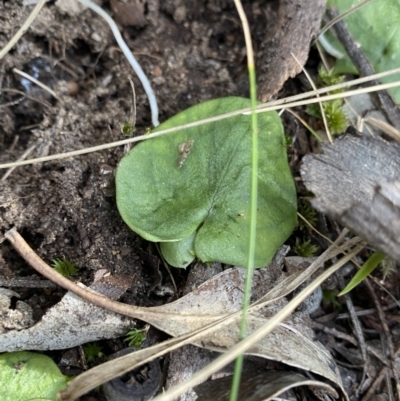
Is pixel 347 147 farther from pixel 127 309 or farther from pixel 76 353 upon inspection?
pixel 76 353

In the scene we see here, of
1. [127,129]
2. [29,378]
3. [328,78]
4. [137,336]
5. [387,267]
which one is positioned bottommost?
[29,378]

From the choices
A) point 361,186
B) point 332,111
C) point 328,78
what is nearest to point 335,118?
A: point 332,111

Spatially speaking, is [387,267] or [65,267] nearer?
[65,267]

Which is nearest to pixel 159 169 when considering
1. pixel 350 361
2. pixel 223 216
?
pixel 223 216

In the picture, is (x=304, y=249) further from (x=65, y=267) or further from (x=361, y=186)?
(x=65, y=267)

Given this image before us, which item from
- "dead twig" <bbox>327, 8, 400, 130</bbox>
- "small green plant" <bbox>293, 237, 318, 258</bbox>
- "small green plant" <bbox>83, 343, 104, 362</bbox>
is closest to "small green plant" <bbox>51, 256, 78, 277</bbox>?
"small green plant" <bbox>83, 343, 104, 362</bbox>

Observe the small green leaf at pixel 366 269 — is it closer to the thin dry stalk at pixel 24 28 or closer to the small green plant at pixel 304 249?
the small green plant at pixel 304 249

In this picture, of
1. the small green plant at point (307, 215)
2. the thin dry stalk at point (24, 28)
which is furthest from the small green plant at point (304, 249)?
the thin dry stalk at point (24, 28)

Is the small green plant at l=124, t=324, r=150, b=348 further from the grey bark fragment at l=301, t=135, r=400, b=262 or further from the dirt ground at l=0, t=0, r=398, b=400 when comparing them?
the grey bark fragment at l=301, t=135, r=400, b=262
